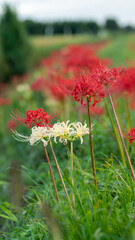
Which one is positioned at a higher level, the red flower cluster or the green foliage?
the green foliage

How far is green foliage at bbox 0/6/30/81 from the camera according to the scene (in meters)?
14.0

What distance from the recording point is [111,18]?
57.6 meters

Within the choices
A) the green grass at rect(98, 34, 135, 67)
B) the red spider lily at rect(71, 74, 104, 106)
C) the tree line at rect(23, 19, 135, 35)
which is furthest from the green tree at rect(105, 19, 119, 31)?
the red spider lily at rect(71, 74, 104, 106)

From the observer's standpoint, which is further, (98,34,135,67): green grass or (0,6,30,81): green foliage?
(98,34,135,67): green grass

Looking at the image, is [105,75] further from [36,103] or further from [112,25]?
[112,25]

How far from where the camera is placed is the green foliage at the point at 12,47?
14.0m

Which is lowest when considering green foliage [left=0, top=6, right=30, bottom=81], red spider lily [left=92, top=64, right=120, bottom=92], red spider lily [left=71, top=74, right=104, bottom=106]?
red spider lily [left=71, top=74, right=104, bottom=106]

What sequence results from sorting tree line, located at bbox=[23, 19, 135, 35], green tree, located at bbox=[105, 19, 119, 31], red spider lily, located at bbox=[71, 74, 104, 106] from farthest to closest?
green tree, located at bbox=[105, 19, 119, 31] < tree line, located at bbox=[23, 19, 135, 35] < red spider lily, located at bbox=[71, 74, 104, 106]

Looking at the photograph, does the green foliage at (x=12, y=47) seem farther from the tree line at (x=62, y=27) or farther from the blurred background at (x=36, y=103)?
the tree line at (x=62, y=27)

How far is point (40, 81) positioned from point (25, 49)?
9.65 m

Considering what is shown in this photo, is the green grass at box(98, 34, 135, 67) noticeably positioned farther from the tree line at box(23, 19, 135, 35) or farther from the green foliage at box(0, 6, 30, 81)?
the tree line at box(23, 19, 135, 35)

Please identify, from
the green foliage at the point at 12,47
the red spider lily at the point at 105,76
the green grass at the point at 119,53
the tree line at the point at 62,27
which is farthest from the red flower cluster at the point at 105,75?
the tree line at the point at 62,27

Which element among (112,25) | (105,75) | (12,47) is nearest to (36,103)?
(105,75)

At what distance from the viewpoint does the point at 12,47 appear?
14742 mm
